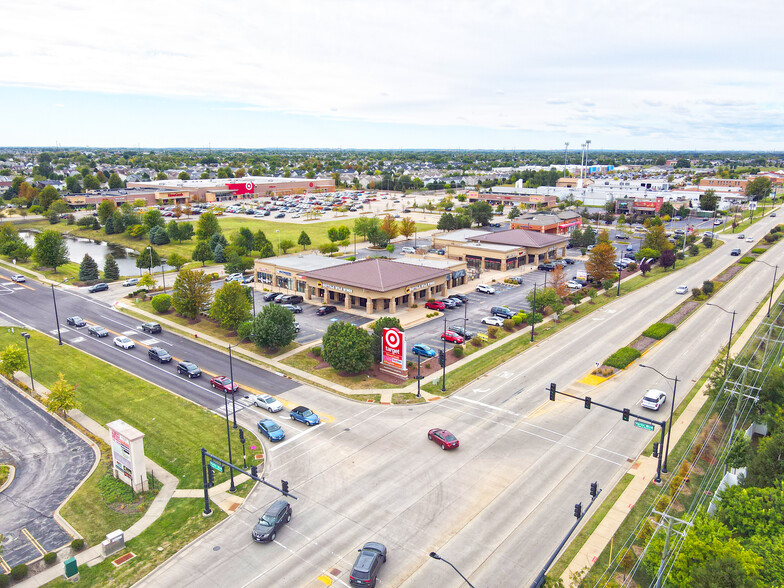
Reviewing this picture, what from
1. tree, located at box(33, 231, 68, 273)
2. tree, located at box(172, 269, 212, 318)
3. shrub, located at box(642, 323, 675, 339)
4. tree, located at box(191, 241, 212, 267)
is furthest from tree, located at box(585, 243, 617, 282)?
tree, located at box(33, 231, 68, 273)

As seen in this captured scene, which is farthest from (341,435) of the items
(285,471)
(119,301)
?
(119,301)

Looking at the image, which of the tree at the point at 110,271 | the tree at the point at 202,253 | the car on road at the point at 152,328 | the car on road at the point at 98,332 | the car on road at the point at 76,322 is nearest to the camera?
the car on road at the point at 98,332

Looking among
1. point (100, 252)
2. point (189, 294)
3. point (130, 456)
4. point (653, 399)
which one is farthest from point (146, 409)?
point (100, 252)

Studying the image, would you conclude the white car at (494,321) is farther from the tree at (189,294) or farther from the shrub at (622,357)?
the tree at (189,294)

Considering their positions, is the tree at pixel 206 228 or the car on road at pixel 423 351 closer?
the car on road at pixel 423 351

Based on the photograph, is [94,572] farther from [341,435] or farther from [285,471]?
[341,435]

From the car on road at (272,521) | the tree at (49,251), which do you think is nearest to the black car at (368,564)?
→ the car on road at (272,521)
